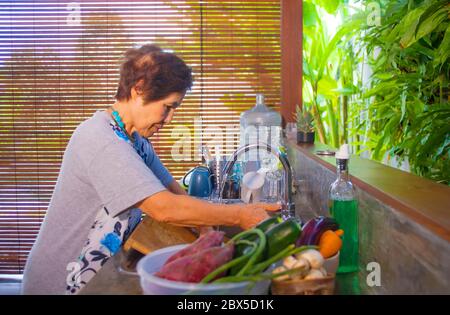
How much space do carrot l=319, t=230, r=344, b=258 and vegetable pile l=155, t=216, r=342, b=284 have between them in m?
0.13

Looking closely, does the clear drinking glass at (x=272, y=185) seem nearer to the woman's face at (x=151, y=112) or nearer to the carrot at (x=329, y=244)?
the woman's face at (x=151, y=112)

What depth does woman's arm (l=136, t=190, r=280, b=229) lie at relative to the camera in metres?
1.27

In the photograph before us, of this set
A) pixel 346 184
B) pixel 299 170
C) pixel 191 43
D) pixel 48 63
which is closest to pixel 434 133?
pixel 299 170

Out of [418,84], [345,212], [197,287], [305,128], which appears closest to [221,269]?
[197,287]

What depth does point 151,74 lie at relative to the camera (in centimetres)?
154

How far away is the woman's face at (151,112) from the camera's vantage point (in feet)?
5.15

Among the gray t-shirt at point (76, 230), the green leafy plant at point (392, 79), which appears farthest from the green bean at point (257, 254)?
the green leafy plant at point (392, 79)

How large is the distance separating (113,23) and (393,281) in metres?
3.21

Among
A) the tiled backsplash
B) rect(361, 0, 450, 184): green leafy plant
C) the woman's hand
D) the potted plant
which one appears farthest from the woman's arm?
the potted plant

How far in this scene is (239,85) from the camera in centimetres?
376

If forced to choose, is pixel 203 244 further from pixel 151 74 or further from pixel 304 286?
pixel 151 74

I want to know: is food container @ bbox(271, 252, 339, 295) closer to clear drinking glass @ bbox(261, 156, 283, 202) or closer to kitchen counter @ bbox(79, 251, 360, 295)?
kitchen counter @ bbox(79, 251, 360, 295)

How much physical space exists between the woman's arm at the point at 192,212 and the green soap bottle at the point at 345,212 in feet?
0.68

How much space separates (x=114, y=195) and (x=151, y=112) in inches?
15.3
